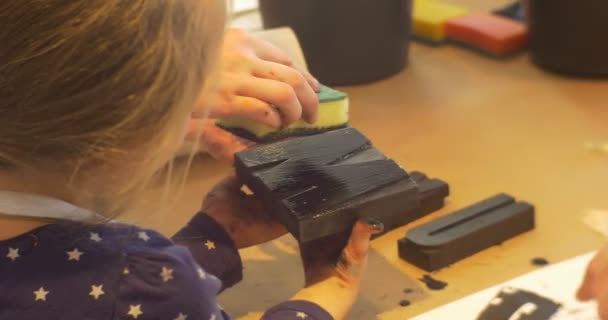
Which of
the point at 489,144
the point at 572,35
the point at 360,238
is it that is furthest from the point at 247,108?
the point at 572,35

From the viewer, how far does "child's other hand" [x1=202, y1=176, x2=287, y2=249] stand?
599mm

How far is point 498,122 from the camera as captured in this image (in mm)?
820

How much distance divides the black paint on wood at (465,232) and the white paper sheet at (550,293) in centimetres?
5

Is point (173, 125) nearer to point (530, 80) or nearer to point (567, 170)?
point (567, 170)

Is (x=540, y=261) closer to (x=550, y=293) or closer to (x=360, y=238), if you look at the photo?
(x=550, y=293)

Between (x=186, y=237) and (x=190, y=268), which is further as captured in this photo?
(x=186, y=237)

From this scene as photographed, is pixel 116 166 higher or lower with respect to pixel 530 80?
higher

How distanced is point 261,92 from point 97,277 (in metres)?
0.17

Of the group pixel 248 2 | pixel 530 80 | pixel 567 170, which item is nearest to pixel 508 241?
pixel 567 170

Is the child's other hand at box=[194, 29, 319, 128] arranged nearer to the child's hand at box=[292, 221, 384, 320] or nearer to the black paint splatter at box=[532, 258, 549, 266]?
the child's hand at box=[292, 221, 384, 320]

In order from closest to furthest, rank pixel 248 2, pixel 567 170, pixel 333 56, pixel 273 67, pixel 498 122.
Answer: pixel 273 67
pixel 567 170
pixel 498 122
pixel 333 56
pixel 248 2

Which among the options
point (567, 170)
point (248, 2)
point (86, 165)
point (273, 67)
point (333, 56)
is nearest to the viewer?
point (86, 165)

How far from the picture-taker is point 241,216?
1.97 ft

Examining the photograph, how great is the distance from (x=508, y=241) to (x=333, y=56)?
37 centimetres
